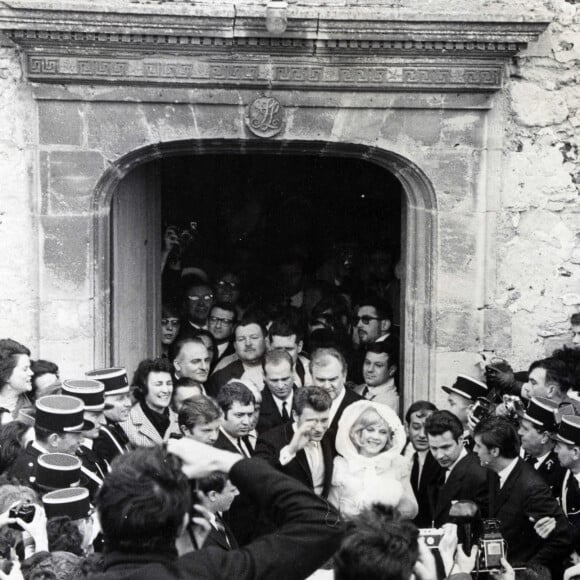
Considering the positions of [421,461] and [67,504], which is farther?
[421,461]

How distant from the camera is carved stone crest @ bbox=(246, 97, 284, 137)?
294 inches

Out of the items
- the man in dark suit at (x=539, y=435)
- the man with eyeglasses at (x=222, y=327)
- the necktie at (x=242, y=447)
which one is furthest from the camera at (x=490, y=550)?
the man with eyeglasses at (x=222, y=327)

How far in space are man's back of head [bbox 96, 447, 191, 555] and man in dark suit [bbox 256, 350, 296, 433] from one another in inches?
161

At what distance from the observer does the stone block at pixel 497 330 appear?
7746 millimetres

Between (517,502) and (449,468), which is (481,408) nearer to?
(449,468)

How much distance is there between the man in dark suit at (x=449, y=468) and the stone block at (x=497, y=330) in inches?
63.8

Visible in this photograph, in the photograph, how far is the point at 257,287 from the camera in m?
10.7

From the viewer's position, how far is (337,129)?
7547 mm

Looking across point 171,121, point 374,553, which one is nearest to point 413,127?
point 171,121

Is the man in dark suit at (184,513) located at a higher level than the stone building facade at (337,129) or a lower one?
lower

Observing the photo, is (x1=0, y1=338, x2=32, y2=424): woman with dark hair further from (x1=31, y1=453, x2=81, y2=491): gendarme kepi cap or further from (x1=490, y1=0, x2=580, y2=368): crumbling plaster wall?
(x1=490, y1=0, x2=580, y2=368): crumbling plaster wall

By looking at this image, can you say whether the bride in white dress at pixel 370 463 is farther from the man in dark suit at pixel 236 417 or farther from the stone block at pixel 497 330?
the stone block at pixel 497 330

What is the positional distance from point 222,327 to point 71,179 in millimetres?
2082

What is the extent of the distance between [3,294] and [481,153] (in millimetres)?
3250
